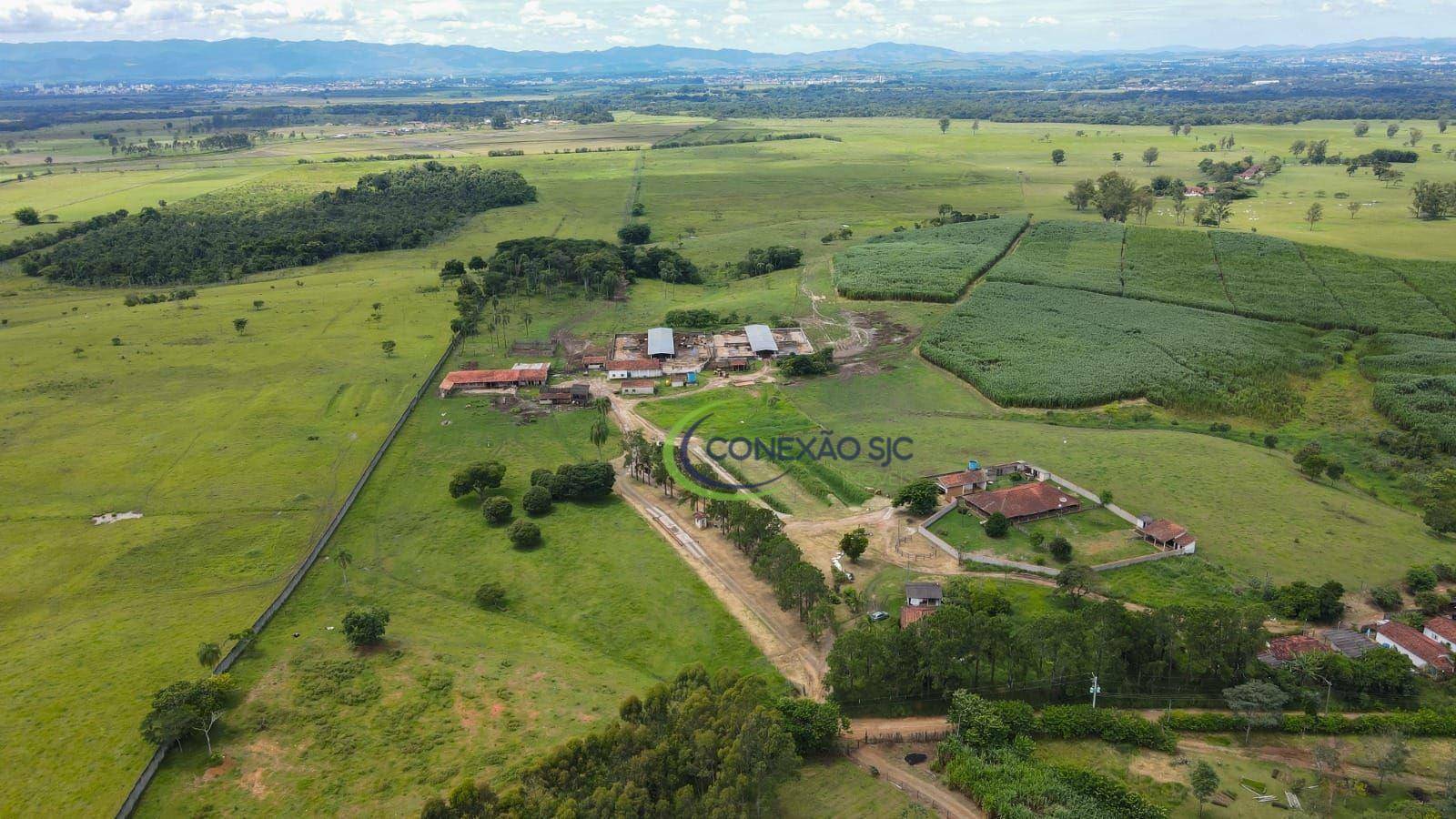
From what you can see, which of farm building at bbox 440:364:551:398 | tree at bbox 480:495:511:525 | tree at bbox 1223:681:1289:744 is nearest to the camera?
tree at bbox 1223:681:1289:744

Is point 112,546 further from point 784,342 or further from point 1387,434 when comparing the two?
point 1387,434

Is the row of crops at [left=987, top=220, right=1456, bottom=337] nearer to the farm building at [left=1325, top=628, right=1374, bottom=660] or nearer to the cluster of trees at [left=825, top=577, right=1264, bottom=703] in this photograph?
the farm building at [left=1325, top=628, right=1374, bottom=660]

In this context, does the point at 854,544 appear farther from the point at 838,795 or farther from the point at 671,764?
the point at 671,764

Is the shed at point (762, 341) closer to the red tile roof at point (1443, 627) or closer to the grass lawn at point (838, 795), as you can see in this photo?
the grass lawn at point (838, 795)

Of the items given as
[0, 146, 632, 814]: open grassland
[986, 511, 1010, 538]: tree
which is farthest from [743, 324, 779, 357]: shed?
[986, 511, 1010, 538]: tree

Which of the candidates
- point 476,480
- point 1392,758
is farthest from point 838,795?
point 476,480

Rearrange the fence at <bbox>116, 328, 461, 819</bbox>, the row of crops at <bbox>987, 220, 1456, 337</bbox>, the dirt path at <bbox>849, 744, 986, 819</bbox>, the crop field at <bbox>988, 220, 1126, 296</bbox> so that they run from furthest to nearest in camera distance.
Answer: the crop field at <bbox>988, 220, 1126, 296</bbox> → the row of crops at <bbox>987, 220, 1456, 337</bbox> → the fence at <bbox>116, 328, 461, 819</bbox> → the dirt path at <bbox>849, 744, 986, 819</bbox>
